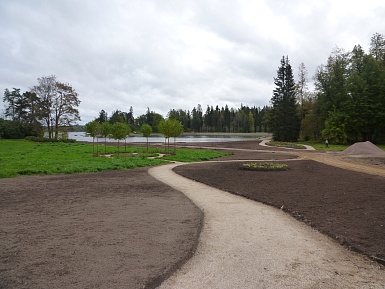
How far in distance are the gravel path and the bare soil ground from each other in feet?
0.85

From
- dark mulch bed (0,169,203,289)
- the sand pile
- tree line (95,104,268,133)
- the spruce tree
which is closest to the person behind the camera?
dark mulch bed (0,169,203,289)

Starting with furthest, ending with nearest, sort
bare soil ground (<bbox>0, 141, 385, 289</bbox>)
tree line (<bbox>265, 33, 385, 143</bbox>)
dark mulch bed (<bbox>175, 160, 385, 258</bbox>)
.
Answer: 1. tree line (<bbox>265, 33, 385, 143</bbox>)
2. dark mulch bed (<bbox>175, 160, 385, 258</bbox>)
3. bare soil ground (<bbox>0, 141, 385, 289</bbox>)

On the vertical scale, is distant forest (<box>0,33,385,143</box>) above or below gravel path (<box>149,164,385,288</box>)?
above

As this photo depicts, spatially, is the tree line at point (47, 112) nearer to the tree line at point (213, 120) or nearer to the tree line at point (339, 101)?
the tree line at point (339, 101)

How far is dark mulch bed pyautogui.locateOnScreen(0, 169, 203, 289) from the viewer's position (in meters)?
3.70

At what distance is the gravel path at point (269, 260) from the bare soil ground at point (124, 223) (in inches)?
10.2

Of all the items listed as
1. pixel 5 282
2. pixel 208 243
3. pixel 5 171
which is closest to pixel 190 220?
pixel 208 243

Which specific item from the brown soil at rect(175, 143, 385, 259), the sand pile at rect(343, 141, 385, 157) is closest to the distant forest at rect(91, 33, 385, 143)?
the sand pile at rect(343, 141, 385, 157)

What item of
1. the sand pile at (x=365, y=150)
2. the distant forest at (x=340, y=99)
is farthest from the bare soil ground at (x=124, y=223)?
the distant forest at (x=340, y=99)

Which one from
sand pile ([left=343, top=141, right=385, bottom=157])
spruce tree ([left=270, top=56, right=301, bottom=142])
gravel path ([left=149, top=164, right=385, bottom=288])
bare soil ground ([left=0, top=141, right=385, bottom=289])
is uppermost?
spruce tree ([left=270, top=56, right=301, bottom=142])

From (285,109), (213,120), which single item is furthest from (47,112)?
(213,120)

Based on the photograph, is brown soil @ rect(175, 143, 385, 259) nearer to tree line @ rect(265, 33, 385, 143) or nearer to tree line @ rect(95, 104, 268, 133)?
tree line @ rect(265, 33, 385, 143)

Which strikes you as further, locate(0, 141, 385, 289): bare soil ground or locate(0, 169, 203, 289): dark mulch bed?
locate(0, 141, 385, 289): bare soil ground

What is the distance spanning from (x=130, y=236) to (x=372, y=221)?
5.04m
